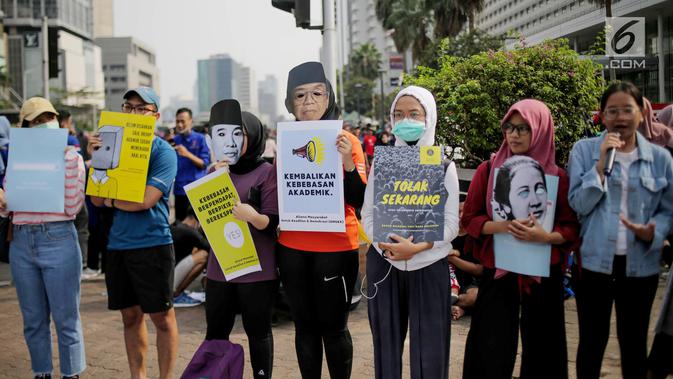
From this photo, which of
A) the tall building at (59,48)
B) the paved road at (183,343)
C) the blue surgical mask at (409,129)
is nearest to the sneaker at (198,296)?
the paved road at (183,343)

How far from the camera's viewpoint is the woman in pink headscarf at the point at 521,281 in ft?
10.9

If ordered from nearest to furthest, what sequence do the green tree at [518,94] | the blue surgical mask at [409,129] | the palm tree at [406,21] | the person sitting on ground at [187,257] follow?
1. the blue surgical mask at [409,129]
2. the person sitting on ground at [187,257]
3. the green tree at [518,94]
4. the palm tree at [406,21]

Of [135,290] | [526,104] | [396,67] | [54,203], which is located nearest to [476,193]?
[526,104]

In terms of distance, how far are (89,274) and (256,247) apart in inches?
223

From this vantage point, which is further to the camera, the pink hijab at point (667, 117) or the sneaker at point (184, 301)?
the sneaker at point (184, 301)

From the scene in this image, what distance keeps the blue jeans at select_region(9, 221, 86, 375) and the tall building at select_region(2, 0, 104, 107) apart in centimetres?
6143

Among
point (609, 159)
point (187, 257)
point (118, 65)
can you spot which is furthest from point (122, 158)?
point (118, 65)

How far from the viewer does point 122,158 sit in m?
4.15

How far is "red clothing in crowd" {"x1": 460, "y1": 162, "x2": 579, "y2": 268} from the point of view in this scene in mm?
3377

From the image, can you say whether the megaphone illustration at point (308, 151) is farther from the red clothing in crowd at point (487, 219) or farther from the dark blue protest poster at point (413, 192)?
the red clothing in crowd at point (487, 219)

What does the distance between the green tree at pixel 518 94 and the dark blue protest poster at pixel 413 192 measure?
393cm

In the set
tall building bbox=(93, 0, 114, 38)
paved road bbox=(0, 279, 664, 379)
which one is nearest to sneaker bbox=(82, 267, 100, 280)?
paved road bbox=(0, 279, 664, 379)

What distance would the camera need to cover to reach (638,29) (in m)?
7.61

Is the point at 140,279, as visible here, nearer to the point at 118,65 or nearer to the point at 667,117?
→ the point at 667,117
